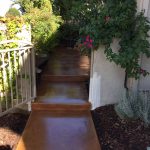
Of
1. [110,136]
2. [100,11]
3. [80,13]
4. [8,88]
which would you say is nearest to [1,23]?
[8,88]

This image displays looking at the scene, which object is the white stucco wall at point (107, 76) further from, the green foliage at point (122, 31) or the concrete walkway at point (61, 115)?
the concrete walkway at point (61, 115)

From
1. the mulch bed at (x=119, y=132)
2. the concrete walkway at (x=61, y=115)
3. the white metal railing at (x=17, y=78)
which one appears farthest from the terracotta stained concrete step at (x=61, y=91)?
the mulch bed at (x=119, y=132)

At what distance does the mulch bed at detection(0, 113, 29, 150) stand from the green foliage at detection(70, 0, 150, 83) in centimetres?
160

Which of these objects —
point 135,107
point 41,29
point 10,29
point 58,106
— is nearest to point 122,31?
point 135,107

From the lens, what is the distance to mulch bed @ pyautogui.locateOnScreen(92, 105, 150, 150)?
9.06 ft

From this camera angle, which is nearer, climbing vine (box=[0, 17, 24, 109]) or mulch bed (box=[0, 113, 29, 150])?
mulch bed (box=[0, 113, 29, 150])

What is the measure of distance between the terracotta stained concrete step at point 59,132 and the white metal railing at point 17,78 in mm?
355

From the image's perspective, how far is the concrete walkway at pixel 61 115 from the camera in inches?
113

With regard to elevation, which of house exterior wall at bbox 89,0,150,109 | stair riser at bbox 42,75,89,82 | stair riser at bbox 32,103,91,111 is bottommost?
stair riser at bbox 32,103,91,111

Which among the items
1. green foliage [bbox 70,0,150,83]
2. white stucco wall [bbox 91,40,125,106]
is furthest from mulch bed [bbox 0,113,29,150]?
green foliage [bbox 70,0,150,83]

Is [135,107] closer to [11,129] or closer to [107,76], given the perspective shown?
[107,76]

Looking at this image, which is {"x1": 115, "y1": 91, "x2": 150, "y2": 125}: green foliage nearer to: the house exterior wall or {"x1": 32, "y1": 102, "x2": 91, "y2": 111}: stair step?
the house exterior wall

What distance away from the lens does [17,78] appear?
142 inches

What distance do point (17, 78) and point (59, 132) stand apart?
114cm
